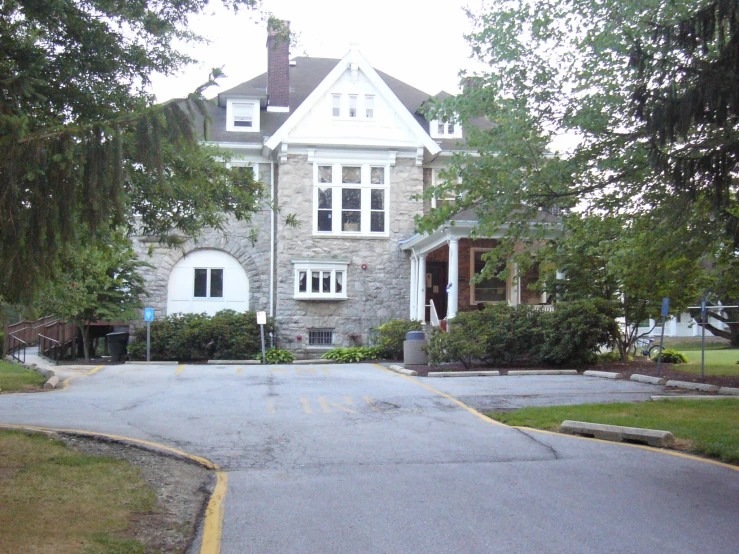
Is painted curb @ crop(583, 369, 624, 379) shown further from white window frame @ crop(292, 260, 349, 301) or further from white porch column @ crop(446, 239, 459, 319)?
white window frame @ crop(292, 260, 349, 301)

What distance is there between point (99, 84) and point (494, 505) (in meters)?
6.76

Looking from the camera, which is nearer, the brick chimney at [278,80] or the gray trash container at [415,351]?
the gray trash container at [415,351]

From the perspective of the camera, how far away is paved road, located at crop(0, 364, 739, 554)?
5770 mm

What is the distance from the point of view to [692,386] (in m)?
14.8

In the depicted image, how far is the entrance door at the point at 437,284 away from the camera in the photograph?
28.0m

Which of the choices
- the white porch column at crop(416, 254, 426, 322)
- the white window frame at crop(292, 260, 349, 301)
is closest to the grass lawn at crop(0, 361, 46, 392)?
the white window frame at crop(292, 260, 349, 301)

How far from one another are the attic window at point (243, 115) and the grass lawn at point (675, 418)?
19.4 metres

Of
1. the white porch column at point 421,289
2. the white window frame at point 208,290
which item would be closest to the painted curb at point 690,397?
the white porch column at point 421,289

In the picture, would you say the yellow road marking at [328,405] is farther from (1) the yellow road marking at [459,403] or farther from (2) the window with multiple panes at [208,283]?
(2) the window with multiple panes at [208,283]

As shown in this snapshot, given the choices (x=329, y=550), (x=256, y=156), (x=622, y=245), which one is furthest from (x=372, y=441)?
(x=256, y=156)

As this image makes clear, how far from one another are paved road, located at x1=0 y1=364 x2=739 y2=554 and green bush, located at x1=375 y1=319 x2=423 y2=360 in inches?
418

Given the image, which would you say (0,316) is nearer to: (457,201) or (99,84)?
(99,84)

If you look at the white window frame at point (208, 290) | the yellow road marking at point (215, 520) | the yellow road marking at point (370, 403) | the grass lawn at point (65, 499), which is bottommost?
the yellow road marking at point (215, 520)

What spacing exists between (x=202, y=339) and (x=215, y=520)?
19.6 m
